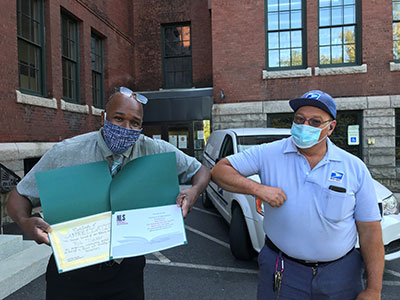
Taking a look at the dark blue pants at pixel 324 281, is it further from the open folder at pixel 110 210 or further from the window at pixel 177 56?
the window at pixel 177 56

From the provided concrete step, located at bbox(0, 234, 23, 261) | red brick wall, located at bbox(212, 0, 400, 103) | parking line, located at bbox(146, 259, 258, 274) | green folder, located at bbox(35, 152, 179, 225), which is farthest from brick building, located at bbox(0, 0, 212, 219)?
green folder, located at bbox(35, 152, 179, 225)

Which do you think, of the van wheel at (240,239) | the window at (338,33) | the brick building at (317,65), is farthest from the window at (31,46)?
the window at (338,33)

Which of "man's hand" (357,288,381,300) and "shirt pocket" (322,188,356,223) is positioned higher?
"shirt pocket" (322,188,356,223)

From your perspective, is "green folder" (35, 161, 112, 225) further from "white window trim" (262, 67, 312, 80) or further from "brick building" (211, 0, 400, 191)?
"white window trim" (262, 67, 312, 80)

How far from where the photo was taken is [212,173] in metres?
2.06

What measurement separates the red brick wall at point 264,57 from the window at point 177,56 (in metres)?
3.25

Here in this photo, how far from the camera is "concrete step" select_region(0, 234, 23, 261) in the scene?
3.83 m

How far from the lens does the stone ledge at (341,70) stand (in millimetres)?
9477

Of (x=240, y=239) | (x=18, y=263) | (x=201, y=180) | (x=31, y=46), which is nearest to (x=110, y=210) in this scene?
(x=201, y=180)

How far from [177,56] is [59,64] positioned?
5.92 meters

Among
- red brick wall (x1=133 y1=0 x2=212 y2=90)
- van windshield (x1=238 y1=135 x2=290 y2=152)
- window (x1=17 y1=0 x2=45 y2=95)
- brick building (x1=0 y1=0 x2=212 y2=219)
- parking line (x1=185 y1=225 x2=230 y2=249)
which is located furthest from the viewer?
red brick wall (x1=133 y1=0 x2=212 y2=90)

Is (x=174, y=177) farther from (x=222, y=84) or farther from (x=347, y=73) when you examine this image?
(x=347, y=73)

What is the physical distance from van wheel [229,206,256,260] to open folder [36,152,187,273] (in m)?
2.64

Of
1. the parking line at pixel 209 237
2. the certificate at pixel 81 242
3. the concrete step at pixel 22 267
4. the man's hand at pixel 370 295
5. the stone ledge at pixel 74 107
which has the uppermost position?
the stone ledge at pixel 74 107
